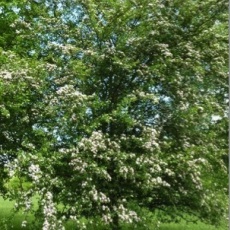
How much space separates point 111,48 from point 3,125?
3.16m

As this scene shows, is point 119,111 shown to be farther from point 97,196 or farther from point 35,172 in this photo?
point 35,172

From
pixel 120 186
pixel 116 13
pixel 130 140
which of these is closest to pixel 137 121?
pixel 130 140

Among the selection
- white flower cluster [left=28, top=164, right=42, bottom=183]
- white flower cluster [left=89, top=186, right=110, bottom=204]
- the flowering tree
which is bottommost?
white flower cluster [left=89, top=186, right=110, bottom=204]

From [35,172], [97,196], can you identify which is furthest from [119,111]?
[35,172]

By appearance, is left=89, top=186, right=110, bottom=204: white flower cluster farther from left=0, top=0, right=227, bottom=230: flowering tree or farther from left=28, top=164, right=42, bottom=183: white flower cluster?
left=28, top=164, right=42, bottom=183: white flower cluster

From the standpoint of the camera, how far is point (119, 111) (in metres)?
11.2

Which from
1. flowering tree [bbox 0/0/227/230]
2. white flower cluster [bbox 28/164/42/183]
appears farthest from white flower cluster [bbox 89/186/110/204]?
white flower cluster [bbox 28/164/42/183]

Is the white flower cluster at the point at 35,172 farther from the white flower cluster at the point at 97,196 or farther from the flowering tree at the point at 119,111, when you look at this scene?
the white flower cluster at the point at 97,196

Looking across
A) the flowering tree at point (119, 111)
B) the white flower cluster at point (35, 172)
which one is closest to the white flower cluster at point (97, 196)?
the flowering tree at point (119, 111)

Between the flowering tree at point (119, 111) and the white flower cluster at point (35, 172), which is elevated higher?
the flowering tree at point (119, 111)

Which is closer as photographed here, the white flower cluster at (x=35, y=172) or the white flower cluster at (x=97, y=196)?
the white flower cluster at (x=35, y=172)

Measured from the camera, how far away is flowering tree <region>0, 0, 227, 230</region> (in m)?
10.8

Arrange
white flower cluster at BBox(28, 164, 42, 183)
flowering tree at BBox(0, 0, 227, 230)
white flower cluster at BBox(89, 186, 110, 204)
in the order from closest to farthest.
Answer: white flower cluster at BBox(28, 164, 42, 183), white flower cluster at BBox(89, 186, 110, 204), flowering tree at BBox(0, 0, 227, 230)

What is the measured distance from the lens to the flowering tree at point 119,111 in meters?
10.8
